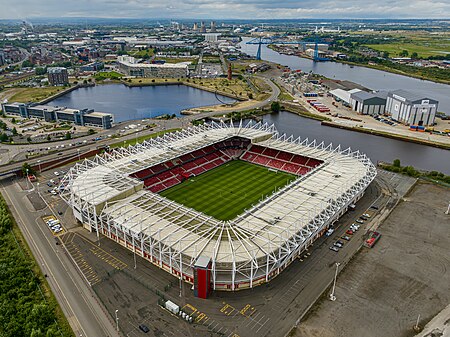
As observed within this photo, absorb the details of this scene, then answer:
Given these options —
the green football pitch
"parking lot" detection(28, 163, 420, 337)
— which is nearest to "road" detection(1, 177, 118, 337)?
"parking lot" detection(28, 163, 420, 337)

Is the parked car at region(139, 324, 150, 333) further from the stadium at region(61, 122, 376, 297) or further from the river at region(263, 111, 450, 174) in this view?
the river at region(263, 111, 450, 174)

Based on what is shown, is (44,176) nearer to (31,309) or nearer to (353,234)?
(31,309)

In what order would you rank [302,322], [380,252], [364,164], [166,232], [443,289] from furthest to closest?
[364,164] → [380,252] → [166,232] → [443,289] → [302,322]

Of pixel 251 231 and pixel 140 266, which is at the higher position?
pixel 251 231

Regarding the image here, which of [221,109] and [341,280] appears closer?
[341,280]

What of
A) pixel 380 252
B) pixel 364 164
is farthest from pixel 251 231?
pixel 364 164

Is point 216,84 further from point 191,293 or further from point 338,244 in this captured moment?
point 191,293

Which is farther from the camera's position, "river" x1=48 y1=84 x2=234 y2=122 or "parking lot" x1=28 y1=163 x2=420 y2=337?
"river" x1=48 y1=84 x2=234 y2=122
